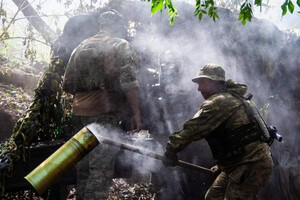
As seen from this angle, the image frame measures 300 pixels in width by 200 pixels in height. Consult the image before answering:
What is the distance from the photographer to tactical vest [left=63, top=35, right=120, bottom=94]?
4.36m

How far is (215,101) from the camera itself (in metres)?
Result: 3.68

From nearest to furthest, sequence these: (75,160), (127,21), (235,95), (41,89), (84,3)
A: (75,160)
(235,95)
(41,89)
(127,21)
(84,3)

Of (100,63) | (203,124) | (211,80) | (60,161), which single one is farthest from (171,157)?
(100,63)

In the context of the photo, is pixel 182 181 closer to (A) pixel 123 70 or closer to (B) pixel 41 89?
(A) pixel 123 70

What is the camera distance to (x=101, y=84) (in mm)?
4367

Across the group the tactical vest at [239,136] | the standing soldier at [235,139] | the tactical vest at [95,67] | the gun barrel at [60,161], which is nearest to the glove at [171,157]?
the standing soldier at [235,139]

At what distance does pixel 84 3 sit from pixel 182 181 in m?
8.58

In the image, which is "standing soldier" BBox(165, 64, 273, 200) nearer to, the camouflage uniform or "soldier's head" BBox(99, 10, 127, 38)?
the camouflage uniform

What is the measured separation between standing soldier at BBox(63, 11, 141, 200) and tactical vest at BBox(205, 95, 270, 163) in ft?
4.00

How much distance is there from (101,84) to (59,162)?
1.63 metres

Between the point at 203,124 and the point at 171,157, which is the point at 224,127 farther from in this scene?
the point at 171,157

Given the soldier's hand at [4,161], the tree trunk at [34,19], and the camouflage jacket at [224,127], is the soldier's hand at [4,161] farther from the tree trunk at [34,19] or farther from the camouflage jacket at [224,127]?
the tree trunk at [34,19]

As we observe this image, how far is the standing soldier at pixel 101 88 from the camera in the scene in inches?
163

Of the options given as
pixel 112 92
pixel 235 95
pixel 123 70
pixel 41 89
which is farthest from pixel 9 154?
pixel 235 95
